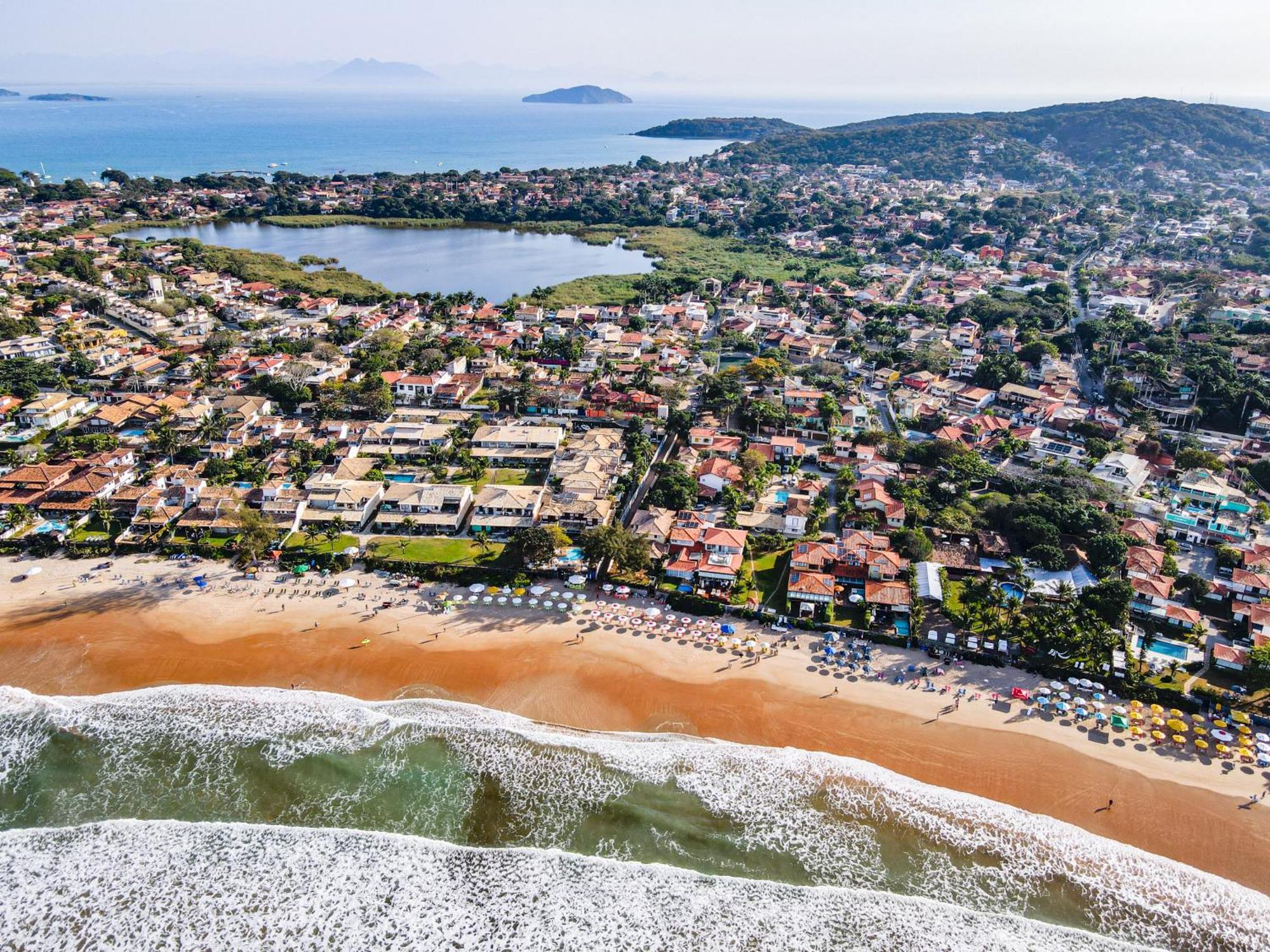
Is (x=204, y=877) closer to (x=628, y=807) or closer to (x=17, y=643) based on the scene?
(x=628, y=807)

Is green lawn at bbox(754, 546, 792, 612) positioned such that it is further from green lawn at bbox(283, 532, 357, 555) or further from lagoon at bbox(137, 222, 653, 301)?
lagoon at bbox(137, 222, 653, 301)

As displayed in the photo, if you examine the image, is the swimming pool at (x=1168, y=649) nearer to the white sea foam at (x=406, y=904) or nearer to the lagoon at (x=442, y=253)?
the white sea foam at (x=406, y=904)

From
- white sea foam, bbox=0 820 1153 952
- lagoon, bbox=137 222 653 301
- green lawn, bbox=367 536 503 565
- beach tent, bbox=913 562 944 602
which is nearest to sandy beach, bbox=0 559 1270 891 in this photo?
green lawn, bbox=367 536 503 565

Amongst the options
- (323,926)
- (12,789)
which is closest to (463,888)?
(323,926)

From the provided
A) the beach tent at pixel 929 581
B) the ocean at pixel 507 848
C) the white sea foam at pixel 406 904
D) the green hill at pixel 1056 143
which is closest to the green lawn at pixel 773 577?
the beach tent at pixel 929 581

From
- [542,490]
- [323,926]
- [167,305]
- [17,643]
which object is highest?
[167,305]

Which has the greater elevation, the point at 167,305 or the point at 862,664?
the point at 167,305
